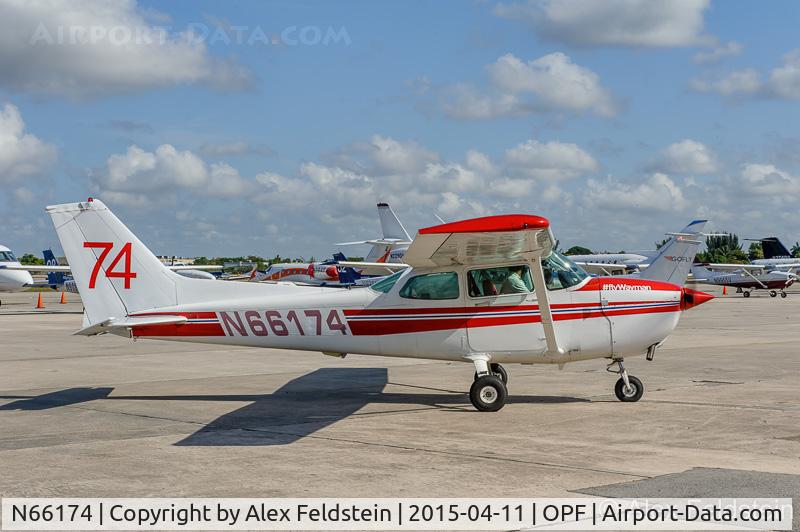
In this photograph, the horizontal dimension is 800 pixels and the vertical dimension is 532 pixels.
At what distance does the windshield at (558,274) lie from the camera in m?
11.0

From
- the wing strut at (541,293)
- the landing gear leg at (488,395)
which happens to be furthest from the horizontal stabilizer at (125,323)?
the wing strut at (541,293)

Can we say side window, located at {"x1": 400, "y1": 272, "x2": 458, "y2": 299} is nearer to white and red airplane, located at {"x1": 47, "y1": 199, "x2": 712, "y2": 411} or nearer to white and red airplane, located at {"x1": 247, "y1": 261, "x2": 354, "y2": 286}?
white and red airplane, located at {"x1": 47, "y1": 199, "x2": 712, "y2": 411}

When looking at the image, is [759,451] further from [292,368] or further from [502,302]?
[292,368]

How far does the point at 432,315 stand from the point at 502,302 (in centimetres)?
92

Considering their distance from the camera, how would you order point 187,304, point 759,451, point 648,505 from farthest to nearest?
point 187,304 < point 759,451 < point 648,505

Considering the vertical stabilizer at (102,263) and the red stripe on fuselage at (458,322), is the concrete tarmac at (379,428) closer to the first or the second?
the red stripe on fuselage at (458,322)

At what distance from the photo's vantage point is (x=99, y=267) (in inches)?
452

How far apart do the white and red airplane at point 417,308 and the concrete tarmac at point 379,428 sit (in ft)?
2.67

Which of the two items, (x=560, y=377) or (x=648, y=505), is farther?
(x=560, y=377)

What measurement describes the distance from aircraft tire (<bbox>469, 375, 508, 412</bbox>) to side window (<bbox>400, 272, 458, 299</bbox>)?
3.92 ft

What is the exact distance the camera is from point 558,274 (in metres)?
11.0

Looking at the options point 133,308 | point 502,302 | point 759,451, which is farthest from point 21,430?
point 759,451

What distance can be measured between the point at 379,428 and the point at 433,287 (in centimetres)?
235

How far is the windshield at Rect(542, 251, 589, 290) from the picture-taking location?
1102cm
